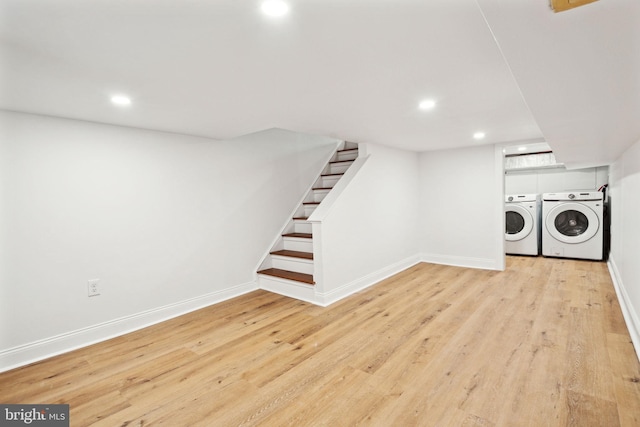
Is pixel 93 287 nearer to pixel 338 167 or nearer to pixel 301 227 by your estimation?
pixel 301 227

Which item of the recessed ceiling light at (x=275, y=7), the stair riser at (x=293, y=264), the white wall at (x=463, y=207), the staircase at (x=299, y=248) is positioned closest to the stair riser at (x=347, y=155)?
the staircase at (x=299, y=248)

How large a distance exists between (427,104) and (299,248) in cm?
223

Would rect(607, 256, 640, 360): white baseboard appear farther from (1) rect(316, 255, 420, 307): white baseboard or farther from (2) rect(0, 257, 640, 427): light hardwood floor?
(1) rect(316, 255, 420, 307): white baseboard

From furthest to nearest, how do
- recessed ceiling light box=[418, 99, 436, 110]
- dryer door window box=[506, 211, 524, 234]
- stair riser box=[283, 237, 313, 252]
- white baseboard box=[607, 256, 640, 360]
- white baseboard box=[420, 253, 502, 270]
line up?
1. dryer door window box=[506, 211, 524, 234]
2. white baseboard box=[420, 253, 502, 270]
3. stair riser box=[283, 237, 313, 252]
4. recessed ceiling light box=[418, 99, 436, 110]
5. white baseboard box=[607, 256, 640, 360]

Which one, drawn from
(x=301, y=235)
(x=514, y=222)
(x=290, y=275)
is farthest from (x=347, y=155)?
(x=514, y=222)

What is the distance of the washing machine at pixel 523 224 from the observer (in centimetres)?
501

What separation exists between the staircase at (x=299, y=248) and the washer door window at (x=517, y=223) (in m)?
3.01

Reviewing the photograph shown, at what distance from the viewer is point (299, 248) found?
148 inches

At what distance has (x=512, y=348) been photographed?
2086 mm

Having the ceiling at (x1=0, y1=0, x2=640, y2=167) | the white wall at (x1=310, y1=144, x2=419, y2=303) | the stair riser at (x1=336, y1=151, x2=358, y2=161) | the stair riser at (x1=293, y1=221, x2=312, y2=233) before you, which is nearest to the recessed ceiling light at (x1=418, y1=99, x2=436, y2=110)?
the ceiling at (x1=0, y1=0, x2=640, y2=167)

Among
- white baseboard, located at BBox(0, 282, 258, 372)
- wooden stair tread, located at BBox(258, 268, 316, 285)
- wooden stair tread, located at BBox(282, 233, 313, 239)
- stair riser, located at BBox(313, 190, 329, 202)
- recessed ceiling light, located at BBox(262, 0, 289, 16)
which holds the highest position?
recessed ceiling light, located at BBox(262, 0, 289, 16)

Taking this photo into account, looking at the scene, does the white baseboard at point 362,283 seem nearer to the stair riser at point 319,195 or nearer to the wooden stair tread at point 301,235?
the wooden stair tread at point 301,235

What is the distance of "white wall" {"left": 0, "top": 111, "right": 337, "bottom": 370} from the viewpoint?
2.03 meters

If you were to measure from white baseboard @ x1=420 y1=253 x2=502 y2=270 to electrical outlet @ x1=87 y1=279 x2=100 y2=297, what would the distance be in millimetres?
4239
